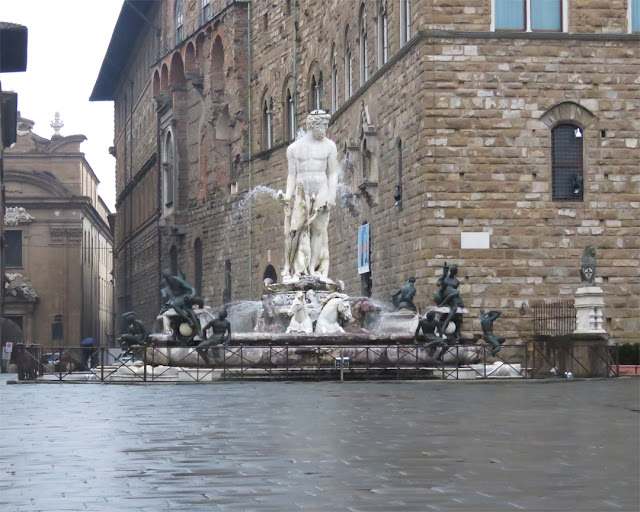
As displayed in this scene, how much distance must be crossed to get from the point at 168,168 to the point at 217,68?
7.60 m

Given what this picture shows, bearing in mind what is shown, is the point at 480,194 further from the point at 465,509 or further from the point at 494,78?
the point at 465,509

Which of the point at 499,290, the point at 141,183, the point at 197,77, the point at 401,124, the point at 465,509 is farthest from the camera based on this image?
the point at 141,183

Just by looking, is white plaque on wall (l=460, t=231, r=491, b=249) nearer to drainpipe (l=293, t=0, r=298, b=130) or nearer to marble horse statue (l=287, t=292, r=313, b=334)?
marble horse statue (l=287, t=292, r=313, b=334)

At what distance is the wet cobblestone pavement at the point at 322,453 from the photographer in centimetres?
758

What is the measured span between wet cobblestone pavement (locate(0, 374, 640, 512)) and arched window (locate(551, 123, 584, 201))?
11.4 metres

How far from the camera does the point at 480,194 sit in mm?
28250

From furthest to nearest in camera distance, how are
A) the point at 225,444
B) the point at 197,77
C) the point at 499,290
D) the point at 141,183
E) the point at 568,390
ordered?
the point at 141,183 → the point at 197,77 → the point at 499,290 → the point at 568,390 → the point at 225,444

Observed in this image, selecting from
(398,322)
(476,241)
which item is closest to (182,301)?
(398,322)

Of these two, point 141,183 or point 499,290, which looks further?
point 141,183

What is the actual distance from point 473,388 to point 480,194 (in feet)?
29.3

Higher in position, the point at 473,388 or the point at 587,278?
the point at 587,278

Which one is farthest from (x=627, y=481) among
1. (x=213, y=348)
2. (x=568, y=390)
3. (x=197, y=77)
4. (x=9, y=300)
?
(x=9, y=300)

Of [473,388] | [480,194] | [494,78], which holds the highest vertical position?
[494,78]

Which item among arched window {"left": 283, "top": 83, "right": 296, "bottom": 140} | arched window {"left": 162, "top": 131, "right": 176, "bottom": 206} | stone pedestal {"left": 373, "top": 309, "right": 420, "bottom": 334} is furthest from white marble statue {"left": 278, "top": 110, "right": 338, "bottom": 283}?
arched window {"left": 162, "top": 131, "right": 176, "bottom": 206}
